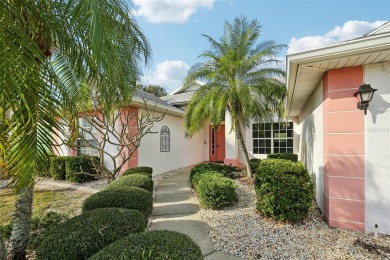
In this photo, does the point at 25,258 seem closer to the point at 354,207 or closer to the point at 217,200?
the point at 217,200

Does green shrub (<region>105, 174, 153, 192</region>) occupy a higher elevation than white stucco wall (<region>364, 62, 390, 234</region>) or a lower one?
lower

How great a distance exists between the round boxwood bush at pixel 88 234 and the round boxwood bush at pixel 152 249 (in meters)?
0.58

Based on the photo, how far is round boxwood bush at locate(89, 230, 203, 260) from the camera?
2249mm

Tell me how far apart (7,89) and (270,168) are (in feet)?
16.5

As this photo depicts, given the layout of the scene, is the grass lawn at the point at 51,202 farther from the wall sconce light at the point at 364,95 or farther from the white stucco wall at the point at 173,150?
the wall sconce light at the point at 364,95

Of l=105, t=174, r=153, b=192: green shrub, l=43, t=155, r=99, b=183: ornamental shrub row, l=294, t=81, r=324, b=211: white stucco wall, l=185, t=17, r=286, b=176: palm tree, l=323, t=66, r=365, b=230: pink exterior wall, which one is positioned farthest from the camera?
l=43, t=155, r=99, b=183: ornamental shrub row

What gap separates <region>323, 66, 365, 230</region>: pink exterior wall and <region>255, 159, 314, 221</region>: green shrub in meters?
0.48

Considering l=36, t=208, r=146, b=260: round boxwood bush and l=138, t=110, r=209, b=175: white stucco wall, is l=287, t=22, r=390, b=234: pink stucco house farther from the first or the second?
l=138, t=110, r=209, b=175: white stucco wall

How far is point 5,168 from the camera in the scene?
2434 mm

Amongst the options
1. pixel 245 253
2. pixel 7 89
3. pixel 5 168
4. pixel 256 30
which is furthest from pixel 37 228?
pixel 256 30

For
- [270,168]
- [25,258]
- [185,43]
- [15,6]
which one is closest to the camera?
[15,6]

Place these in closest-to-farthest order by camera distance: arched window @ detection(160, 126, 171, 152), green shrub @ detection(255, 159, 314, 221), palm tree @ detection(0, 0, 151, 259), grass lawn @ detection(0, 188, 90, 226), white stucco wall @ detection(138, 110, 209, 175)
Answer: palm tree @ detection(0, 0, 151, 259) < green shrub @ detection(255, 159, 314, 221) < grass lawn @ detection(0, 188, 90, 226) < white stucco wall @ detection(138, 110, 209, 175) < arched window @ detection(160, 126, 171, 152)

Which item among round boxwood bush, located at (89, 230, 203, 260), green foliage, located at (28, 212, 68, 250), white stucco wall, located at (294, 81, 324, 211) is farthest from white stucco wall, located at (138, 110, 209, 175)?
round boxwood bush, located at (89, 230, 203, 260)

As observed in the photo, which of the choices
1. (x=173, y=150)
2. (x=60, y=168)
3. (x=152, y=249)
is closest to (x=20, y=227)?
(x=152, y=249)
